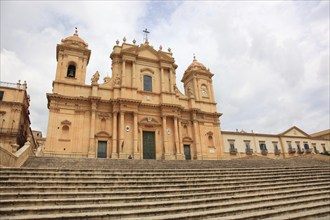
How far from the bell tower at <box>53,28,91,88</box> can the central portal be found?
26.6 feet

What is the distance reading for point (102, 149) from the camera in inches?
768

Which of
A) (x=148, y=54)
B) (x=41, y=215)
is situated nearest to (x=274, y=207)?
(x=41, y=215)

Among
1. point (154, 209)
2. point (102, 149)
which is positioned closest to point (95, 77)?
point (102, 149)

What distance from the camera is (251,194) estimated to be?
8.61 metres

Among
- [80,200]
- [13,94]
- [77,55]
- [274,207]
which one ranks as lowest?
[274,207]

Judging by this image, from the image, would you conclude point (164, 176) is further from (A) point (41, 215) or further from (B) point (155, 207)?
(A) point (41, 215)

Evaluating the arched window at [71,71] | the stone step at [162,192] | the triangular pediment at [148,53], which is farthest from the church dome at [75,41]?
the stone step at [162,192]

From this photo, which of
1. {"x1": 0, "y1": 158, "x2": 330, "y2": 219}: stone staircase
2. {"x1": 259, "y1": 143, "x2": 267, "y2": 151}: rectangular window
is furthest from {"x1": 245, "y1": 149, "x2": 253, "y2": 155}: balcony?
{"x1": 0, "y1": 158, "x2": 330, "y2": 219}: stone staircase

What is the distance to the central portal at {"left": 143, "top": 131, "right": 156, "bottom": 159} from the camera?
20731 millimetres

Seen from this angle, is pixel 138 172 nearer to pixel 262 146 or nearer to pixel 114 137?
pixel 114 137

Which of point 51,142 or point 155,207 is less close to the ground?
point 51,142

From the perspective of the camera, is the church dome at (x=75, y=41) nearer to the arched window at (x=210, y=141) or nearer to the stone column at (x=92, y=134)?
the stone column at (x=92, y=134)

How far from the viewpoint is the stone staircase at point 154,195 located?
238 inches

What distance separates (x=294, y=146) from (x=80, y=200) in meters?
38.2
